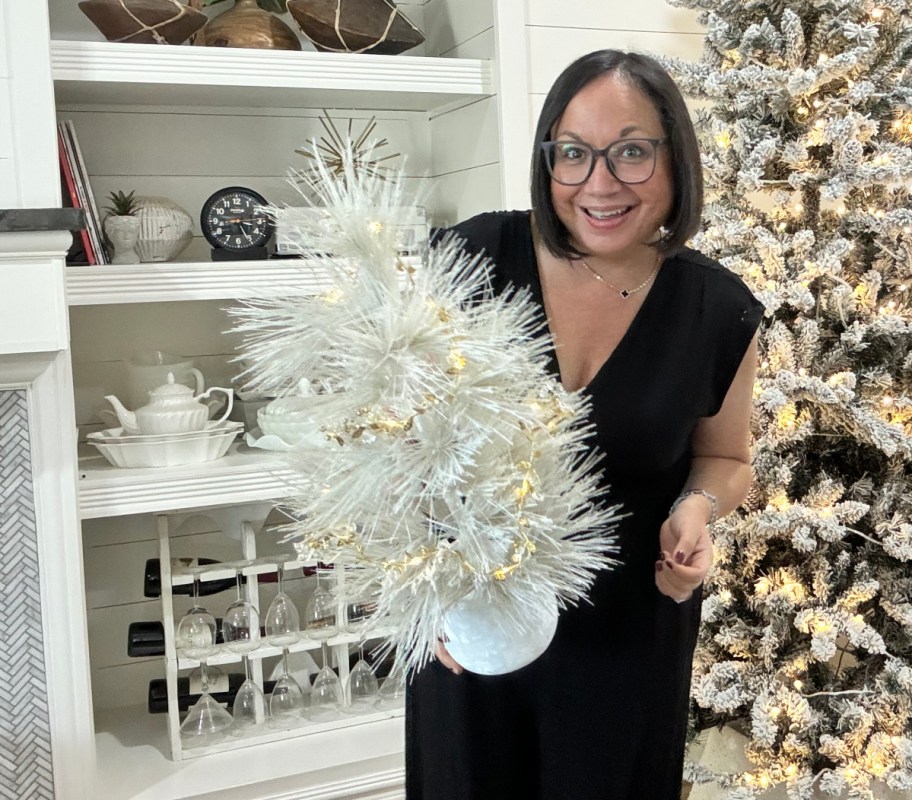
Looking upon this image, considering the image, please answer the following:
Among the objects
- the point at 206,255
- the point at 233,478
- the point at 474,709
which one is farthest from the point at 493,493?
the point at 206,255

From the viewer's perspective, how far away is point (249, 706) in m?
2.06

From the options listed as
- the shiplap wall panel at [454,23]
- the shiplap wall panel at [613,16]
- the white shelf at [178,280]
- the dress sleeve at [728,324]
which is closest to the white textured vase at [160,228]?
the white shelf at [178,280]

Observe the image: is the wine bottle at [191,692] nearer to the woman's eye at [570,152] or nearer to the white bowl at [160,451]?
the white bowl at [160,451]

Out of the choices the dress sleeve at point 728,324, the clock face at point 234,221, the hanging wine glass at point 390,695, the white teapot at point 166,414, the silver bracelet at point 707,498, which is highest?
the clock face at point 234,221

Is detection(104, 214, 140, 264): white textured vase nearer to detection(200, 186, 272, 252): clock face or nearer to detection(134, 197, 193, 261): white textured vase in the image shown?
detection(134, 197, 193, 261): white textured vase

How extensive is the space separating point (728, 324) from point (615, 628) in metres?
0.41

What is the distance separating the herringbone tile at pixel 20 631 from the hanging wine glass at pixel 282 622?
476 mm

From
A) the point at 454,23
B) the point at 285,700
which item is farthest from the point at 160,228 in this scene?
the point at 285,700

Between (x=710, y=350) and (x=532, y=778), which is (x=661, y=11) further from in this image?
(x=532, y=778)

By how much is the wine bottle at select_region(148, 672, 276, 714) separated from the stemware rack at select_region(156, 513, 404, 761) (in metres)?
0.06

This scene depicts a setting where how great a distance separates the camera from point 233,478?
186 centimetres

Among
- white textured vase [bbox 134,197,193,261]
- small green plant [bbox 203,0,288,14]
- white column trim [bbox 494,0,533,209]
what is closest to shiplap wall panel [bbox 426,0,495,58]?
white column trim [bbox 494,0,533,209]

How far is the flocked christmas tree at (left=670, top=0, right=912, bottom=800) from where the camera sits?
175cm

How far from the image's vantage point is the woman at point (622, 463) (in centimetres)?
111
